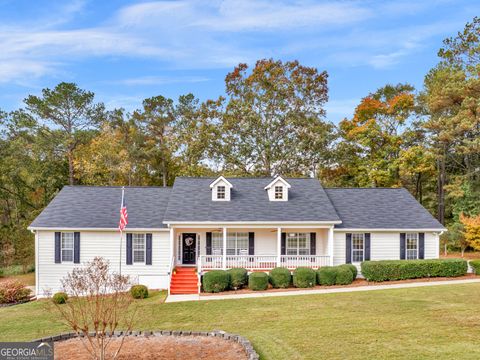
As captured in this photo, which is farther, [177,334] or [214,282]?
[214,282]

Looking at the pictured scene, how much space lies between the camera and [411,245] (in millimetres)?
24125

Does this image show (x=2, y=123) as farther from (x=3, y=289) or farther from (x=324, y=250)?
(x=324, y=250)

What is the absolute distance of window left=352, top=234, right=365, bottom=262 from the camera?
2375 cm

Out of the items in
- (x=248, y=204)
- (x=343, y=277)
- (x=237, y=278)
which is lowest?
(x=343, y=277)

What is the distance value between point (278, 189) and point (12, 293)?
1564cm

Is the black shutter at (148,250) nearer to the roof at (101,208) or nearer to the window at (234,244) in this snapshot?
the roof at (101,208)

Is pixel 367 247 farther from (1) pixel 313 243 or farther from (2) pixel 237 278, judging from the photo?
(2) pixel 237 278

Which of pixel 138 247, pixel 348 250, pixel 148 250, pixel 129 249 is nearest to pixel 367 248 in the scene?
pixel 348 250

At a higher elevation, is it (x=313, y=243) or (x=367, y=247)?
(x=313, y=243)

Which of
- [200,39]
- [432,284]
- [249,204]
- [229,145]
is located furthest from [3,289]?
[229,145]

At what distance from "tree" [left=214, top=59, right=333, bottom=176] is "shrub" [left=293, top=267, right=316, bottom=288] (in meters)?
20.4

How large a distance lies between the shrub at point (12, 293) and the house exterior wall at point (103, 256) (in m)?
1.22

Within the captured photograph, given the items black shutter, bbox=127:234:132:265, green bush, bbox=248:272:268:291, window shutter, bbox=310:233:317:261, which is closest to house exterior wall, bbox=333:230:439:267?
window shutter, bbox=310:233:317:261

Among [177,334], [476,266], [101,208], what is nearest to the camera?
[177,334]
